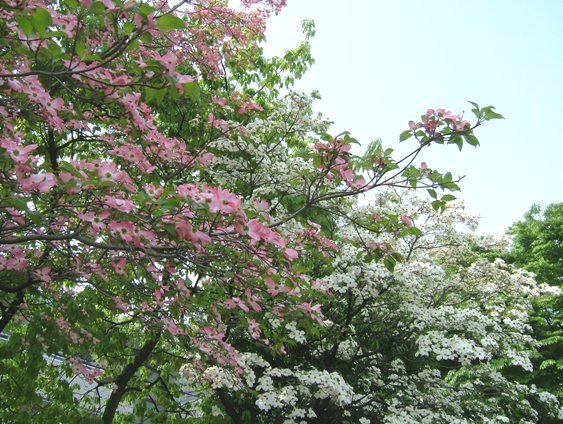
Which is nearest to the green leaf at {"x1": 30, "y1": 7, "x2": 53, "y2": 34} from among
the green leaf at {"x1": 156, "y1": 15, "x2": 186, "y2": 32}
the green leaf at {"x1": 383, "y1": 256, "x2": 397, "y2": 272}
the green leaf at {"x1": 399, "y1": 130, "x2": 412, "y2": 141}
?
the green leaf at {"x1": 156, "y1": 15, "x2": 186, "y2": 32}

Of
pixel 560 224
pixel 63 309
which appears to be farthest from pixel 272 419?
pixel 560 224

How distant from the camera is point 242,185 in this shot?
5398mm

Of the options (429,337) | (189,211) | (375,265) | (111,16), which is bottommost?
(189,211)

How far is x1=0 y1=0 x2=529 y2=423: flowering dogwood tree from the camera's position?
1.67 meters

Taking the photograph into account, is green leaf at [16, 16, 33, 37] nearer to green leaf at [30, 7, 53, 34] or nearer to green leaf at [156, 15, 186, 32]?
green leaf at [30, 7, 53, 34]

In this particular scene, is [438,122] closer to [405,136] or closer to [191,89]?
[405,136]

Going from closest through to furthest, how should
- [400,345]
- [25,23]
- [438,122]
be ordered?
[25,23] < [438,122] < [400,345]

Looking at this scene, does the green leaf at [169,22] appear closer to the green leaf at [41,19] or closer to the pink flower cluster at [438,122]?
the green leaf at [41,19]

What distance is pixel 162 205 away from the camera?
1.60 meters

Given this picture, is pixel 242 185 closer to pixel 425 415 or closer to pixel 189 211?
pixel 425 415

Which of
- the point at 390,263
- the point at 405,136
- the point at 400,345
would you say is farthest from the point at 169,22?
the point at 400,345

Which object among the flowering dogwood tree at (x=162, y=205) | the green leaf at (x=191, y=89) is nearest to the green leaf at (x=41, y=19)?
the flowering dogwood tree at (x=162, y=205)

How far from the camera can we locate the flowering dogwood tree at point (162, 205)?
1670 mm

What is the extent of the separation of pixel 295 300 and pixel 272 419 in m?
4.10
